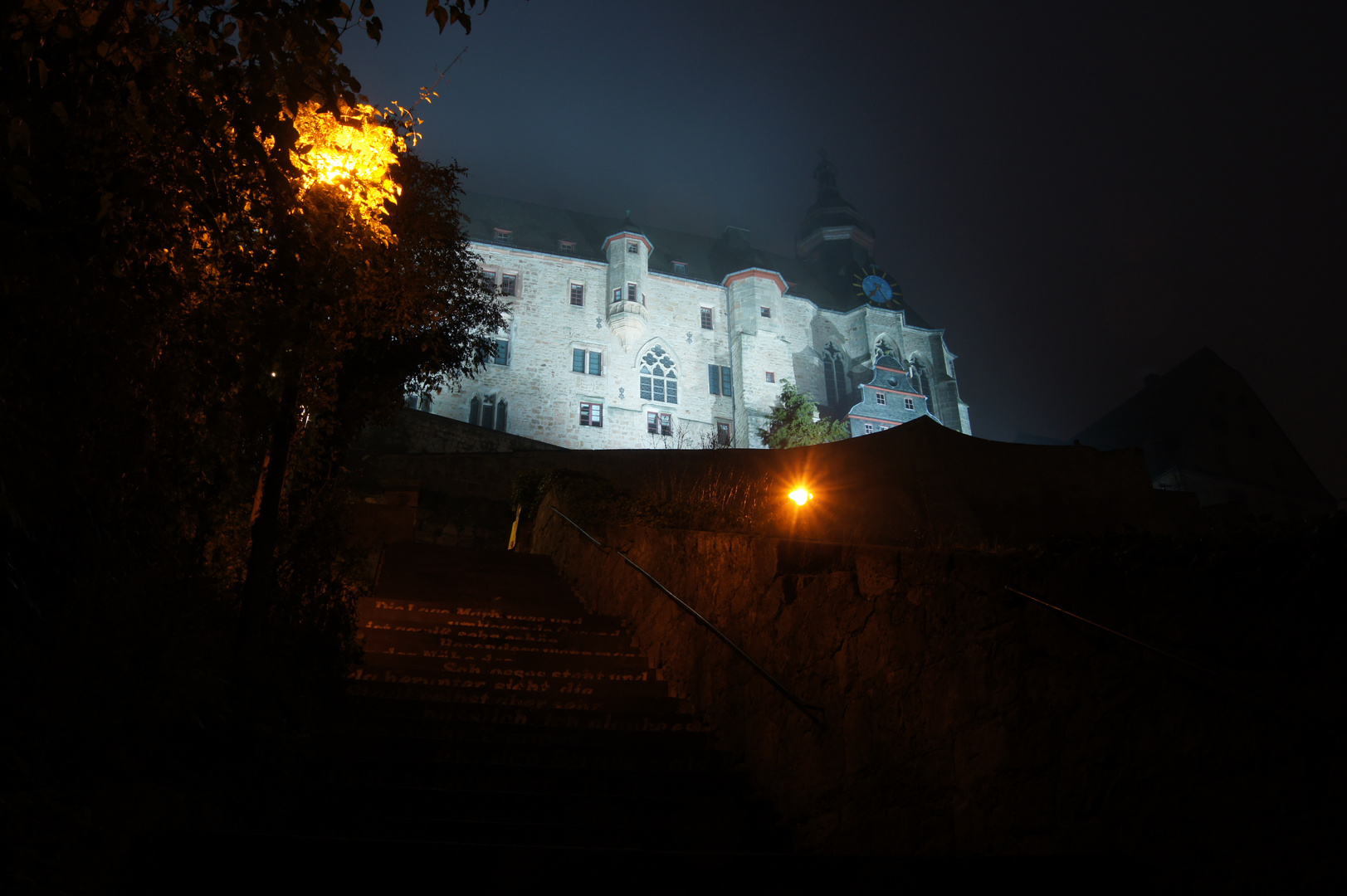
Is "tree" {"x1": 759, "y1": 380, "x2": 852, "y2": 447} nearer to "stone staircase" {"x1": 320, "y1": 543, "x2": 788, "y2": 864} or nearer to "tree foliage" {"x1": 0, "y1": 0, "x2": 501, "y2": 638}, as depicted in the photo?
"stone staircase" {"x1": 320, "y1": 543, "x2": 788, "y2": 864}

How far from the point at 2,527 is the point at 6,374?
125 cm

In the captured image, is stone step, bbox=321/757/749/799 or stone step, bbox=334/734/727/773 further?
stone step, bbox=334/734/727/773

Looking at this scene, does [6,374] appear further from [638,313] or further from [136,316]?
[638,313]

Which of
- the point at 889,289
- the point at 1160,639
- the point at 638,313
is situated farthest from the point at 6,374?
the point at 889,289

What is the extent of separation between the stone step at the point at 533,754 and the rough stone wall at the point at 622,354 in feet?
111

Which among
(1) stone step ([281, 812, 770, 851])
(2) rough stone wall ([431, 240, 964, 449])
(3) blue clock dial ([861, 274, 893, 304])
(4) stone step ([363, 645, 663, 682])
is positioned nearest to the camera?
(1) stone step ([281, 812, 770, 851])

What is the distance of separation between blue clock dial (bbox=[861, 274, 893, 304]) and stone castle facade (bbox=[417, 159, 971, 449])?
0.50 ft

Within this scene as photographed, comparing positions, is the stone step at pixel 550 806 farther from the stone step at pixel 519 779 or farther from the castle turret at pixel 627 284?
the castle turret at pixel 627 284

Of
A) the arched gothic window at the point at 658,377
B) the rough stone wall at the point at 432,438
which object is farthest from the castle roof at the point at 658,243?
the rough stone wall at the point at 432,438

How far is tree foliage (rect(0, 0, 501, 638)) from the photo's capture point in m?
3.20

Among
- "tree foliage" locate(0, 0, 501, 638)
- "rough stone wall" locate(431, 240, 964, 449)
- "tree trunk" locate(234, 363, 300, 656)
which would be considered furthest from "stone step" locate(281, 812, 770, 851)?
"rough stone wall" locate(431, 240, 964, 449)

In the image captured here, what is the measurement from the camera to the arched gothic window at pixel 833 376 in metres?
47.7

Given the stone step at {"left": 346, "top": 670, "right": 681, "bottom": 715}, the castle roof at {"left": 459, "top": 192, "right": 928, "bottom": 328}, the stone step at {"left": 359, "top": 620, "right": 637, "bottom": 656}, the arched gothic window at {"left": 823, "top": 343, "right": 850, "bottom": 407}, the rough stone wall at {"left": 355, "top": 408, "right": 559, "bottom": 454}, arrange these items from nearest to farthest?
the stone step at {"left": 346, "top": 670, "right": 681, "bottom": 715}
the stone step at {"left": 359, "top": 620, "right": 637, "bottom": 656}
the rough stone wall at {"left": 355, "top": 408, "right": 559, "bottom": 454}
the castle roof at {"left": 459, "top": 192, "right": 928, "bottom": 328}
the arched gothic window at {"left": 823, "top": 343, "right": 850, "bottom": 407}

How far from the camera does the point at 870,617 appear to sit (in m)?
4.15
